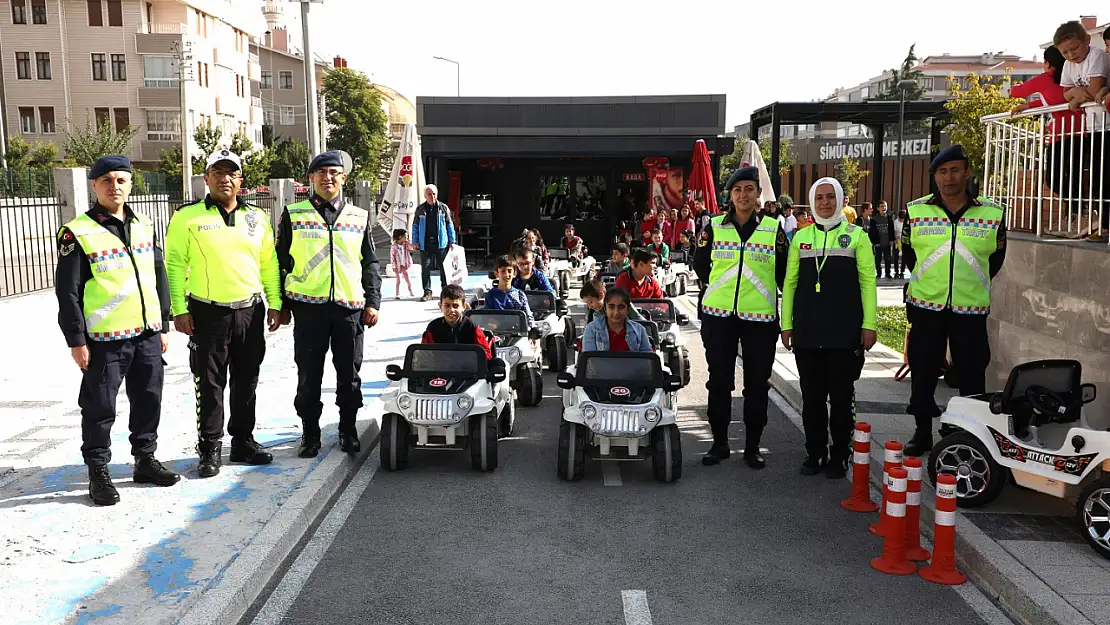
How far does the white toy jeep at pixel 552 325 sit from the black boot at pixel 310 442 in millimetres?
3440

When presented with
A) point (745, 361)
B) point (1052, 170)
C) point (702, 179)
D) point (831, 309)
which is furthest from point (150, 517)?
point (702, 179)

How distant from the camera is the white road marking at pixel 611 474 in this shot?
7012 millimetres

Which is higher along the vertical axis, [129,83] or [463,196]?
[129,83]

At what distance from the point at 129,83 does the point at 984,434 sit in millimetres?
57149

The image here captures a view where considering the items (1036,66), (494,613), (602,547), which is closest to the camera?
(494,613)

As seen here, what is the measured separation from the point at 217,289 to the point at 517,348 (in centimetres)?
345

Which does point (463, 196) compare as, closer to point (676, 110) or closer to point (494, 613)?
point (676, 110)

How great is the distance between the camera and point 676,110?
84.0 feet

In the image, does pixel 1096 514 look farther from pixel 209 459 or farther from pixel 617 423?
pixel 209 459

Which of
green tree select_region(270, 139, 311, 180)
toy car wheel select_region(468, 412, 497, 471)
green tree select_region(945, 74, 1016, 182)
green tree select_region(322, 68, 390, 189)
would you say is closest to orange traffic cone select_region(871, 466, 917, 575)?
toy car wheel select_region(468, 412, 497, 471)

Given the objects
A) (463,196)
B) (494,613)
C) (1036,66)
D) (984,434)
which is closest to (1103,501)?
(984,434)

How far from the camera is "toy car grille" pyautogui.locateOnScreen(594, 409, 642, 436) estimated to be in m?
6.76

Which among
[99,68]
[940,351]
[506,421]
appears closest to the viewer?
[940,351]

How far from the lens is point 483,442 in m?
7.13
